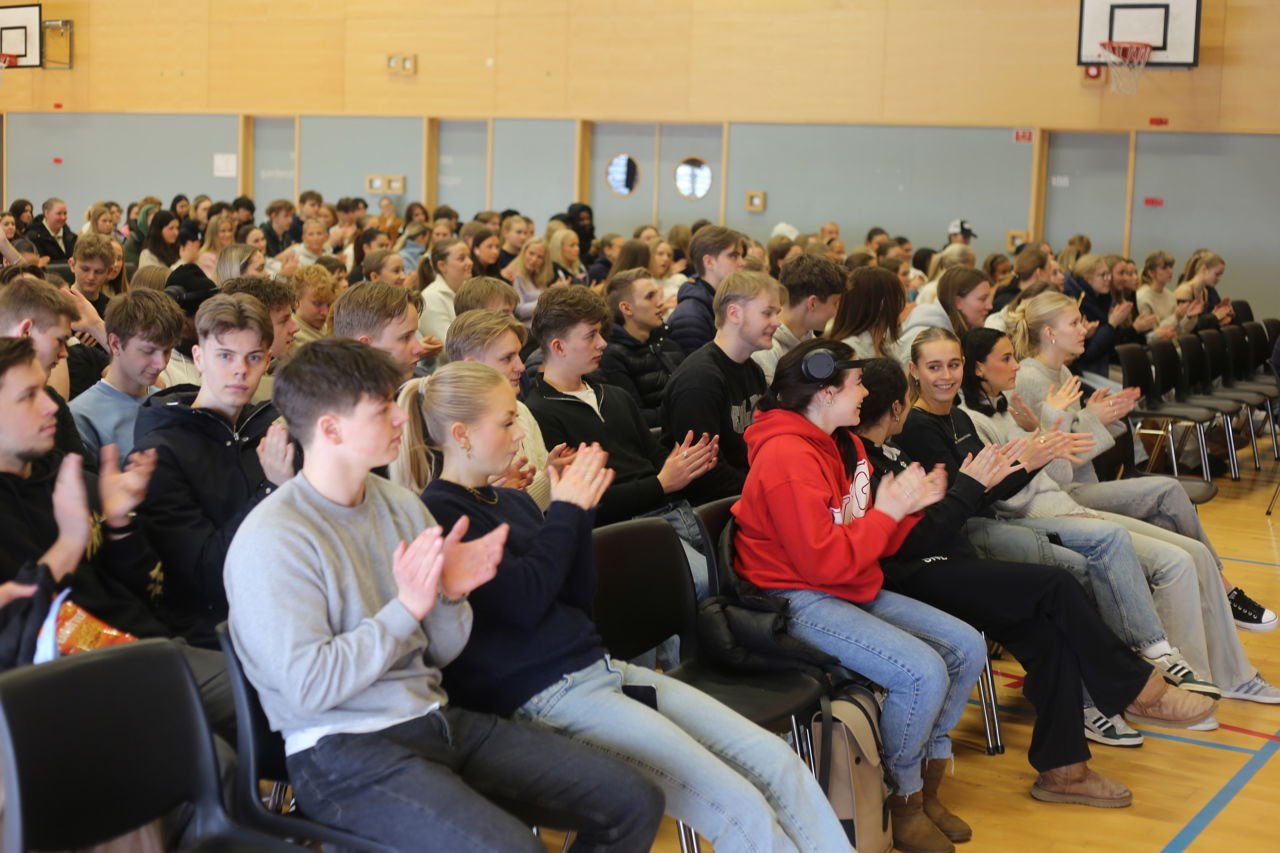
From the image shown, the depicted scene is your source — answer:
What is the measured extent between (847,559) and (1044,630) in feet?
2.83

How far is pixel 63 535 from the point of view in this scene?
2.60m

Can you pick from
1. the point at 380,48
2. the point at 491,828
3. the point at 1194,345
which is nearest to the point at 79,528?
the point at 491,828

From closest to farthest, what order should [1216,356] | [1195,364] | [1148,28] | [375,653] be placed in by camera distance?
[375,653] → [1195,364] → [1216,356] → [1148,28]

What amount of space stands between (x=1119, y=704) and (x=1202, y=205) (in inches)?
365

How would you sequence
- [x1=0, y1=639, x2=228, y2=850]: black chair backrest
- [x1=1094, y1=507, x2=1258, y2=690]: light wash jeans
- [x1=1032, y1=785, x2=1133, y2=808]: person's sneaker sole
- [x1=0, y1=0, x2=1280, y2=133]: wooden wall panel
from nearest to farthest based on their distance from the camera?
[x1=0, y1=639, x2=228, y2=850]: black chair backrest < [x1=1032, y1=785, x2=1133, y2=808]: person's sneaker sole < [x1=1094, y1=507, x2=1258, y2=690]: light wash jeans < [x1=0, y1=0, x2=1280, y2=133]: wooden wall panel

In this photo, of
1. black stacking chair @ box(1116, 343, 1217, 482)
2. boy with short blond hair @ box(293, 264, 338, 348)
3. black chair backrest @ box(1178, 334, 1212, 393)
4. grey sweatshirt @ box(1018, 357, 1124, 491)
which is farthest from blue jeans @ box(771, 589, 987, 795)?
black chair backrest @ box(1178, 334, 1212, 393)

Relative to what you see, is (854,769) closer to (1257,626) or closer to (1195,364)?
(1257,626)

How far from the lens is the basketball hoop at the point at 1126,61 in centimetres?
1202

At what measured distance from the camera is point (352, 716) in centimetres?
248

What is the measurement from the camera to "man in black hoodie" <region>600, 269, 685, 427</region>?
209 inches

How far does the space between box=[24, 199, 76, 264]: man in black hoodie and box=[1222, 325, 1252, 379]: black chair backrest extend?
8.95 meters

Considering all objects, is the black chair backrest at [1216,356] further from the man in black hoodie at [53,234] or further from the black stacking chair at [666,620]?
the man in black hoodie at [53,234]

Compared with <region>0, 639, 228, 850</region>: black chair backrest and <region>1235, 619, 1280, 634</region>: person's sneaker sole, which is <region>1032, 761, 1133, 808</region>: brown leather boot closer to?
<region>1235, 619, 1280, 634</region>: person's sneaker sole

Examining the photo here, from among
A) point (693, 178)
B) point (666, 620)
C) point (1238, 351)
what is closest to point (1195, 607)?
point (666, 620)
